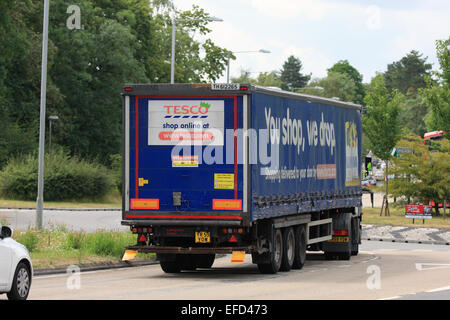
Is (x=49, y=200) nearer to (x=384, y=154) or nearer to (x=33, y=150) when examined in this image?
(x=33, y=150)

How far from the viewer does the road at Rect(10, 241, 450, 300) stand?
17.1 m

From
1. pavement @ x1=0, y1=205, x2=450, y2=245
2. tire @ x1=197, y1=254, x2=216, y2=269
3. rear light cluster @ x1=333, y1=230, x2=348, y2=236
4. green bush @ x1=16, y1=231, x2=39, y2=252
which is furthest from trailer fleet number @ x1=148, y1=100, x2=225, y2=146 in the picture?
pavement @ x1=0, y1=205, x2=450, y2=245

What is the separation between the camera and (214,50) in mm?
82875

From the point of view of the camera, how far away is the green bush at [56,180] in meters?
60.9

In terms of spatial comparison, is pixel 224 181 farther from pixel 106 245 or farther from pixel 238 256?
pixel 106 245

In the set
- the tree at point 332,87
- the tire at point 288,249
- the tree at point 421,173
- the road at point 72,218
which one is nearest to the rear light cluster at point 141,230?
the tire at point 288,249

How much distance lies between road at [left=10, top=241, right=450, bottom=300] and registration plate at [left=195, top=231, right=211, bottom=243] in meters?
0.80

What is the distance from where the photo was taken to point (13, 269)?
49.9 feet

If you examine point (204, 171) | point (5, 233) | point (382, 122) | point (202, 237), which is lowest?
point (202, 237)

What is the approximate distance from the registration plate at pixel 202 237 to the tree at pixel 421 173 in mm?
32650

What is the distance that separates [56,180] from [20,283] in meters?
46.8

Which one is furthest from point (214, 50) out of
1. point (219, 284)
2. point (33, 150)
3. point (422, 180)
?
point (219, 284)

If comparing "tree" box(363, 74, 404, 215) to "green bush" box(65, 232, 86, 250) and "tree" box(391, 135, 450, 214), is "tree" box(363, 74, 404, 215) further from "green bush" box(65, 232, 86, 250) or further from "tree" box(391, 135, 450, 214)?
"green bush" box(65, 232, 86, 250)

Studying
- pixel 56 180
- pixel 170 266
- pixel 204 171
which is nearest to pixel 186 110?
pixel 204 171
